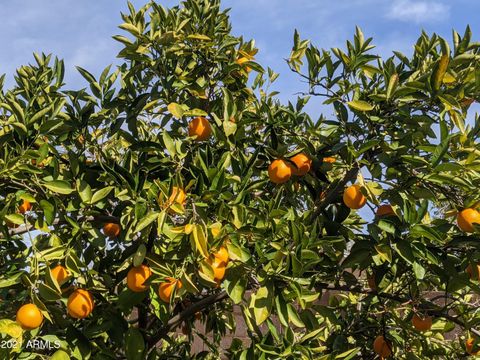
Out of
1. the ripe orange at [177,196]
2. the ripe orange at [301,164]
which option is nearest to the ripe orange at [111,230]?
the ripe orange at [177,196]

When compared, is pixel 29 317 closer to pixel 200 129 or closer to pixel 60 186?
pixel 60 186

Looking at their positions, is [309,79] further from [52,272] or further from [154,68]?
[52,272]

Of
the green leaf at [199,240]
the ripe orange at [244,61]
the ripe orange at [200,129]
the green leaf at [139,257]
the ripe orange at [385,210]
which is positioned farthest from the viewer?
the ripe orange at [244,61]

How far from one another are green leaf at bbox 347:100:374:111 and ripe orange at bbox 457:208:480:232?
48 centimetres

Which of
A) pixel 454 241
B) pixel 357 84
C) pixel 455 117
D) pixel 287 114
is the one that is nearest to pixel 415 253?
pixel 454 241

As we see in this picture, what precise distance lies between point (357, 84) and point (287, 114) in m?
0.36

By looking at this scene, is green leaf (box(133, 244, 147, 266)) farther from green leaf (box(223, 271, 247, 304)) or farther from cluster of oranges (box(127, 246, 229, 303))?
green leaf (box(223, 271, 247, 304))

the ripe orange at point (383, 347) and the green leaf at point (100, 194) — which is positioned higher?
the green leaf at point (100, 194)

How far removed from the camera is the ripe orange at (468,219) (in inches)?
71.9

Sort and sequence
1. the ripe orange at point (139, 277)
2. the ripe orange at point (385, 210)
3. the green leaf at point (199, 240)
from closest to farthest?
the green leaf at point (199, 240) → the ripe orange at point (139, 277) → the ripe orange at point (385, 210)

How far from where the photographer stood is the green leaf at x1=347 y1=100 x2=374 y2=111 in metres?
1.91

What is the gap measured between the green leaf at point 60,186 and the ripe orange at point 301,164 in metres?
0.82

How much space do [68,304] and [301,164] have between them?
99 centimetres

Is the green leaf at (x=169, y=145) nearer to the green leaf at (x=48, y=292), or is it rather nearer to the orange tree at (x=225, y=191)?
the orange tree at (x=225, y=191)
